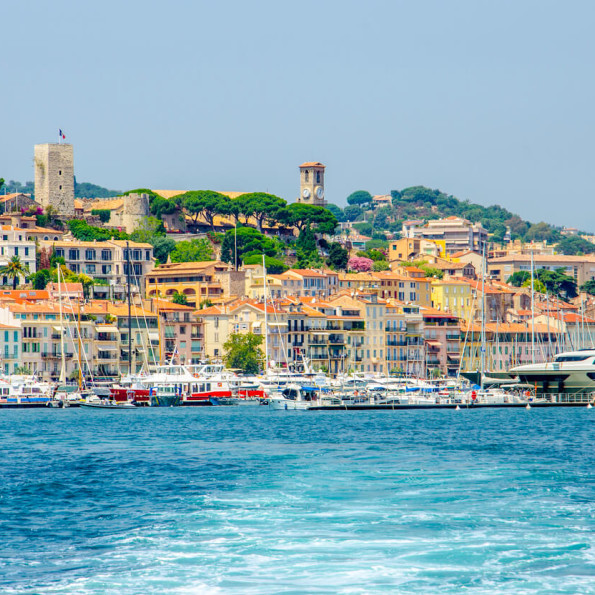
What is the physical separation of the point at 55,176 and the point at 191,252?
17.9 meters

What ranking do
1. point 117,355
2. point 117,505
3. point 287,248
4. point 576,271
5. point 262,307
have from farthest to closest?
point 576,271 < point 287,248 < point 262,307 < point 117,355 < point 117,505

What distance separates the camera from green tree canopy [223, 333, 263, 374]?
93.2 metres

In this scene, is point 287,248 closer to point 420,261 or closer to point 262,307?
point 420,261

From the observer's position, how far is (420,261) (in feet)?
478

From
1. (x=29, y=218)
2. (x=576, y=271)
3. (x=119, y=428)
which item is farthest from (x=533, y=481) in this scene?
(x=576, y=271)

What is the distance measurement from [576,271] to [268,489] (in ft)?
470

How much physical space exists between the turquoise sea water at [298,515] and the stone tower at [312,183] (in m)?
125

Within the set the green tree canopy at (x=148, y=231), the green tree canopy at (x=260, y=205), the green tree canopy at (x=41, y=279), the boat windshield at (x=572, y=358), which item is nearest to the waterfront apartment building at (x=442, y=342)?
the boat windshield at (x=572, y=358)

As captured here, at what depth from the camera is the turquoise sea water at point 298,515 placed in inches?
832

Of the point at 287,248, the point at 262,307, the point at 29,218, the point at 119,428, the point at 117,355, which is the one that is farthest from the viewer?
the point at 287,248

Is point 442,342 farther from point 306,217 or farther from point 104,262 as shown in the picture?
point 306,217

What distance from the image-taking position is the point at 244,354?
9319 centimetres

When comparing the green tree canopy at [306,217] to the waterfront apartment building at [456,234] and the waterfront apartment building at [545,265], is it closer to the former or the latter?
the waterfront apartment building at [545,265]

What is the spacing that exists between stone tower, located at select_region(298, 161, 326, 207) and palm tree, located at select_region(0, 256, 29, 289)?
6545cm
